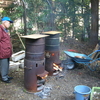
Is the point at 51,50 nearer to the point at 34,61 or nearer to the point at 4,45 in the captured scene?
the point at 34,61

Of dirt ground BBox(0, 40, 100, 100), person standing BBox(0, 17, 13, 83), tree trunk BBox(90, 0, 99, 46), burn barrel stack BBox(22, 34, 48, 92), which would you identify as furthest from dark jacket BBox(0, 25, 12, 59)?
tree trunk BBox(90, 0, 99, 46)

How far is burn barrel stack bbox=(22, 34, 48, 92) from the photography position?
384cm

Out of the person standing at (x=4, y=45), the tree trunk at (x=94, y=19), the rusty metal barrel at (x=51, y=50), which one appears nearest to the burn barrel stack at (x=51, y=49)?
the rusty metal barrel at (x=51, y=50)

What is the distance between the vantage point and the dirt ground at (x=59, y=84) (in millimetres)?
3883

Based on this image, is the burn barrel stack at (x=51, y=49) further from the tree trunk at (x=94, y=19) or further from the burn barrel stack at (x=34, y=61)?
the tree trunk at (x=94, y=19)

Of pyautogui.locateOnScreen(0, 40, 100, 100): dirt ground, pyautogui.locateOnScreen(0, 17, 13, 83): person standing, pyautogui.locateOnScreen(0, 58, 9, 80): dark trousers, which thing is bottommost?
pyautogui.locateOnScreen(0, 40, 100, 100): dirt ground

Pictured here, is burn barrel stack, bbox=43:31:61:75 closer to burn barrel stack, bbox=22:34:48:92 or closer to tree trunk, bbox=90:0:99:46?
burn barrel stack, bbox=22:34:48:92

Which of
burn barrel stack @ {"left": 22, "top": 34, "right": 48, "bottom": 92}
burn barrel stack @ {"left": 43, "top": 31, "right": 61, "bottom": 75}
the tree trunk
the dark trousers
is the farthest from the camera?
the tree trunk

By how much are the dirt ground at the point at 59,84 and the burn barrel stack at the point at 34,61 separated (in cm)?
39

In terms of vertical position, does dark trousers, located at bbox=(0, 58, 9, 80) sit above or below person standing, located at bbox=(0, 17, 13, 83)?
below

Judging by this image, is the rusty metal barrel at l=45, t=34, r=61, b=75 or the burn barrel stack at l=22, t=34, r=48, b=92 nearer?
the burn barrel stack at l=22, t=34, r=48, b=92

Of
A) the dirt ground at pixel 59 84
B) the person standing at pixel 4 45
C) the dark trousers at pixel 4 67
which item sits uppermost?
the person standing at pixel 4 45

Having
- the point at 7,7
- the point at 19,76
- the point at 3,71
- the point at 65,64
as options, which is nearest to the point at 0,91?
the point at 3,71

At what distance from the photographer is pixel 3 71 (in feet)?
14.9
